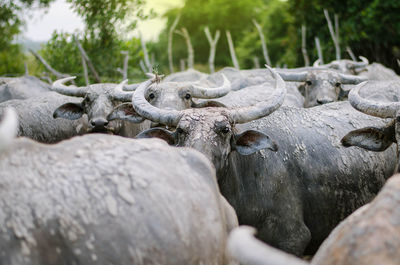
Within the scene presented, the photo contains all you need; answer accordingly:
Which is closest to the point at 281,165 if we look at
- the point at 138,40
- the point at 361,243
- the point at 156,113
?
the point at 156,113

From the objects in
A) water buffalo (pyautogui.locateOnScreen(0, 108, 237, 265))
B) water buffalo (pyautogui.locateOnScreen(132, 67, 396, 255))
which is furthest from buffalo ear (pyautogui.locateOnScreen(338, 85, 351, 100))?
water buffalo (pyautogui.locateOnScreen(0, 108, 237, 265))

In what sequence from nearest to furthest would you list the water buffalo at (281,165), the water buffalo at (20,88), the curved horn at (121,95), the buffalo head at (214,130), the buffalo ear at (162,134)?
1. the buffalo head at (214,130)
2. the water buffalo at (281,165)
3. the buffalo ear at (162,134)
4. the curved horn at (121,95)
5. the water buffalo at (20,88)

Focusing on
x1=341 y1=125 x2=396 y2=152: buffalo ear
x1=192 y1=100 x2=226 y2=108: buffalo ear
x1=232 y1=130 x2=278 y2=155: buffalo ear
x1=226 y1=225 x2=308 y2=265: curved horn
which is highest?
x1=226 y1=225 x2=308 y2=265: curved horn

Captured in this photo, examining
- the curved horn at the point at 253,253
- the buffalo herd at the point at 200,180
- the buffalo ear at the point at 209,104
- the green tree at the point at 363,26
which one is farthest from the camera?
the green tree at the point at 363,26

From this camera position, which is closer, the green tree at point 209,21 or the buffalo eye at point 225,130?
the buffalo eye at point 225,130

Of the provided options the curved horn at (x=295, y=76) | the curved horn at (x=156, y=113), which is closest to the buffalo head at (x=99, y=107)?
the curved horn at (x=156, y=113)

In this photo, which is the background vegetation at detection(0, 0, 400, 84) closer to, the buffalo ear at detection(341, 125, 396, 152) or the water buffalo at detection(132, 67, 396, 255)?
the water buffalo at detection(132, 67, 396, 255)

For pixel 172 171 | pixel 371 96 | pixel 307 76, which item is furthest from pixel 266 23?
pixel 172 171

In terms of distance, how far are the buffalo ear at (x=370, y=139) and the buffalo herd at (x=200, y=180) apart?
0.04ft

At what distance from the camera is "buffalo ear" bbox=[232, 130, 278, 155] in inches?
163

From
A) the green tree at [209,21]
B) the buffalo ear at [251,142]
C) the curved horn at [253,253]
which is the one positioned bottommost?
the green tree at [209,21]

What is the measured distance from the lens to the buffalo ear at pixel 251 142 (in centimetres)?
414

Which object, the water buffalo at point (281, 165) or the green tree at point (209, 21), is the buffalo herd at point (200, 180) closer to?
the water buffalo at point (281, 165)

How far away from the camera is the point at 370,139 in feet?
14.4
